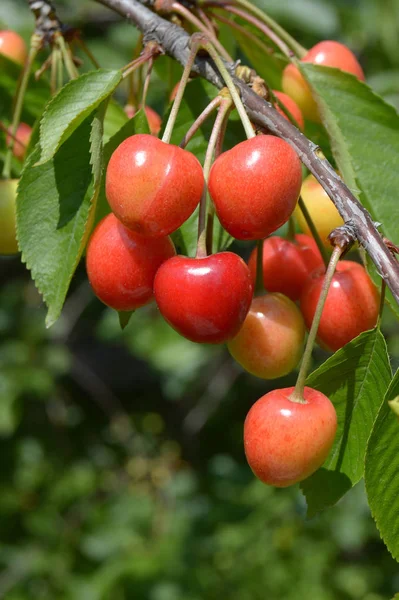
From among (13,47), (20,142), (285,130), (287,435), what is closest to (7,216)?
(20,142)

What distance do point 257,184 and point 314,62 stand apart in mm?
504

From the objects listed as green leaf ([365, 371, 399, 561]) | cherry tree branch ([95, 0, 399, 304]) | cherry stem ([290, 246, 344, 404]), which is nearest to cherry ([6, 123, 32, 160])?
cherry tree branch ([95, 0, 399, 304])

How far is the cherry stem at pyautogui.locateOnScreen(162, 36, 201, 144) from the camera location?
0.86 m

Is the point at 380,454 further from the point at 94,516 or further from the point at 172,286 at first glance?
the point at 94,516

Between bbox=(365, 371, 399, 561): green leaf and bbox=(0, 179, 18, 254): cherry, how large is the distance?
0.65 m

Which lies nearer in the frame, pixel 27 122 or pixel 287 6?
pixel 27 122

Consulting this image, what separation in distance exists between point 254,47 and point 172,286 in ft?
2.27

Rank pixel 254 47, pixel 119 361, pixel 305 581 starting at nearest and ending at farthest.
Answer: pixel 254 47 → pixel 305 581 → pixel 119 361

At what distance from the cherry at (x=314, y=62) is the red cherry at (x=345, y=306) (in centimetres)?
36

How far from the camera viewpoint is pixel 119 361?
15.2 ft

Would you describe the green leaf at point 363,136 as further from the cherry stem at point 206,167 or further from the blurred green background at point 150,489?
the blurred green background at point 150,489

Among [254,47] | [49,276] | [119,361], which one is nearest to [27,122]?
[254,47]

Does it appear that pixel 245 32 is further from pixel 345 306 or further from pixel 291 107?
pixel 345 306

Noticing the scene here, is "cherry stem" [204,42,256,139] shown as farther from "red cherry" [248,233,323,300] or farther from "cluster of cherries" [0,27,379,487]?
"red cherry" [248,233,323,300]
